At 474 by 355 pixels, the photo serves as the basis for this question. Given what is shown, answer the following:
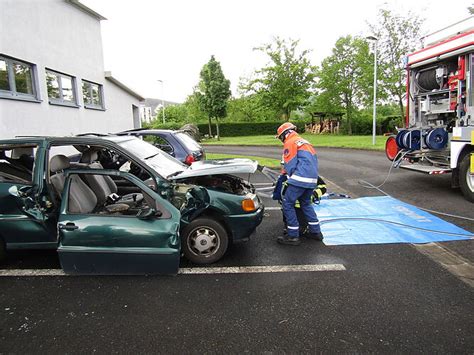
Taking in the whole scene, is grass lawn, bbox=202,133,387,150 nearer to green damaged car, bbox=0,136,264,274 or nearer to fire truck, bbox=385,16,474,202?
fire truck, bbox=385,16,474,202

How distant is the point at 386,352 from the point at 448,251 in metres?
2.52

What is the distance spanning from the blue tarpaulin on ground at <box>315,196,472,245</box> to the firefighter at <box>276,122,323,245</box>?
0.49 metres

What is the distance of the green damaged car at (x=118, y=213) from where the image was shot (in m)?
3.49

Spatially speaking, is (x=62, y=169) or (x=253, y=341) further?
(x=62, y=169)

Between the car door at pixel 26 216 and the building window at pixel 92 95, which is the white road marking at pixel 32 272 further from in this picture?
the building window at pixel 92 95

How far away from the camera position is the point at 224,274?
12.5ft

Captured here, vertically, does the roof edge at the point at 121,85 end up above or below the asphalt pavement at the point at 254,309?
above

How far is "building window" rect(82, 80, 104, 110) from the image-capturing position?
1394 centimetres

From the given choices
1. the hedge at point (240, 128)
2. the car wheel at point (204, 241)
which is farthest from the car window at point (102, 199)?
the hedge at point (240, 128)

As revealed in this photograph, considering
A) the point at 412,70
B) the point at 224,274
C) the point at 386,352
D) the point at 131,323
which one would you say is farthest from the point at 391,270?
the point at 412,70

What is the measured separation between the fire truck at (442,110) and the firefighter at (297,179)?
4.01m

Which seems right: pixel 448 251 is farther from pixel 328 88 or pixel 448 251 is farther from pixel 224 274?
pixel 328 88

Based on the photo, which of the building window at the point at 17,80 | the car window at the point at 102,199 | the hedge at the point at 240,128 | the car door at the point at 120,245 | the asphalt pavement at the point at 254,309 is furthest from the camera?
the hedge at the point at 240,128

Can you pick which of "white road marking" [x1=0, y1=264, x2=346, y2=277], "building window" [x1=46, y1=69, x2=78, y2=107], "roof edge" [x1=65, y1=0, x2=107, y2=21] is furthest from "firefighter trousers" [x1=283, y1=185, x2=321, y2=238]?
"roof edge" [x1=65, y1=0, x2=107, y2=21]
